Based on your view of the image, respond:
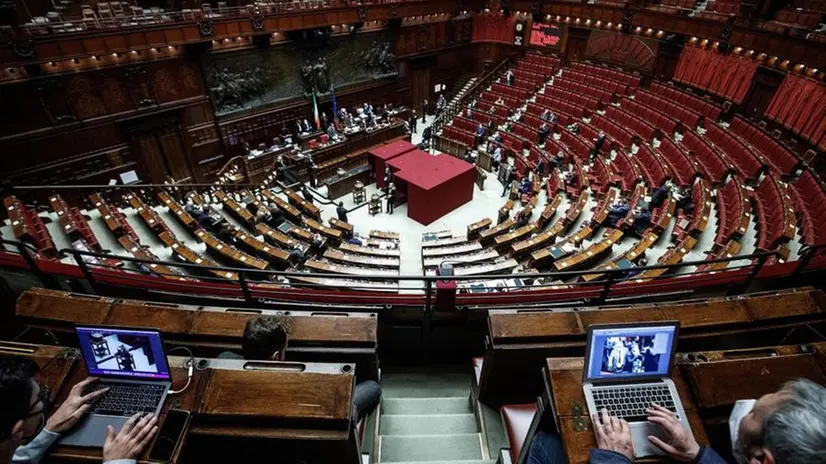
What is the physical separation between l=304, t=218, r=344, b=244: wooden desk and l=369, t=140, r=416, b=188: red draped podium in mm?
3758

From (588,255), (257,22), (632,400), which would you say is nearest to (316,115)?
(257,22)

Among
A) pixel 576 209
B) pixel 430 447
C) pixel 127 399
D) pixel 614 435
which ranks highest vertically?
pixel 614 435

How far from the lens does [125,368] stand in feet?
8.22

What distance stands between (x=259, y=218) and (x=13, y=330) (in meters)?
6.44

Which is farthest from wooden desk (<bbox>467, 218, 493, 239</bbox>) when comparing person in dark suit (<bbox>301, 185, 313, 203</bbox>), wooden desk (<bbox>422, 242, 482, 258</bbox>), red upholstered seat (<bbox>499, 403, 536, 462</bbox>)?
red upholstered seat (<bbox>499, 403, 536, 462</bbox>)

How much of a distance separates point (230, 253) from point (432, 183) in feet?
19.4

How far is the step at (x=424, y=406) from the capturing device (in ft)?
12.5

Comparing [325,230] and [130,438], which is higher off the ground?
[130,438]

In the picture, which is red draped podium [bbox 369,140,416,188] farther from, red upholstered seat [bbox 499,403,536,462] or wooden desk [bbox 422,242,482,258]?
red upholstered seat [bbox 499,403,536,462]

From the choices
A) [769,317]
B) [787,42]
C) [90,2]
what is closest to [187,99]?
[90,2]

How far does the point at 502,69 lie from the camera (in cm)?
2002

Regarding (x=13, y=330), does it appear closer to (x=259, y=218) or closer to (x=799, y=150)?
(x=259, y=218)

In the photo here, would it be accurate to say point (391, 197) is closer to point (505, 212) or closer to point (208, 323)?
point (505, 212)

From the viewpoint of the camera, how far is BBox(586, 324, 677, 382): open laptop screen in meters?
2.44
